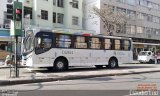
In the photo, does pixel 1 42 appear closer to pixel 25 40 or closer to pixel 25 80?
pixel 25 40

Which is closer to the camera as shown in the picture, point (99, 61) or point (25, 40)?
point (25, 40)

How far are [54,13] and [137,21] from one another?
2110cm

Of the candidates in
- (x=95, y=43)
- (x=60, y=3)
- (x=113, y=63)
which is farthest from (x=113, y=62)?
(x=60, y=3)

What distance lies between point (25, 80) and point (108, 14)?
30.8m

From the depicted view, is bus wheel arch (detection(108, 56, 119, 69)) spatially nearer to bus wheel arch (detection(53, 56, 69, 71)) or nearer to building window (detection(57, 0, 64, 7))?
bus wheel arch (detection(53, 56, 69, 71))

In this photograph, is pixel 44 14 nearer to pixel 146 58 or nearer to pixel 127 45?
pixel 146 58

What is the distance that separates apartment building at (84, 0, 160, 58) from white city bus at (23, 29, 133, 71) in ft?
68.7

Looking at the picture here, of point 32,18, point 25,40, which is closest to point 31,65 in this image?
point 25,40

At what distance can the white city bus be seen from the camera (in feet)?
65.0

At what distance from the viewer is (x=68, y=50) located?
21438 millimetres

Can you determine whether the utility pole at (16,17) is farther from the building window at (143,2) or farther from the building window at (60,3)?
the building window at (143,2)

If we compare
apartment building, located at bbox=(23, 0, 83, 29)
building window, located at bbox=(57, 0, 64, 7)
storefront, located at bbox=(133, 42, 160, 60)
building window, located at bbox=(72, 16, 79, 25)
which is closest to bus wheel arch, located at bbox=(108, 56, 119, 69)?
apartment building, located at bbox=(23, 0, 83, 29)

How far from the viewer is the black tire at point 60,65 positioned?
20763 mm

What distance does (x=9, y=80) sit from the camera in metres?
14.1
